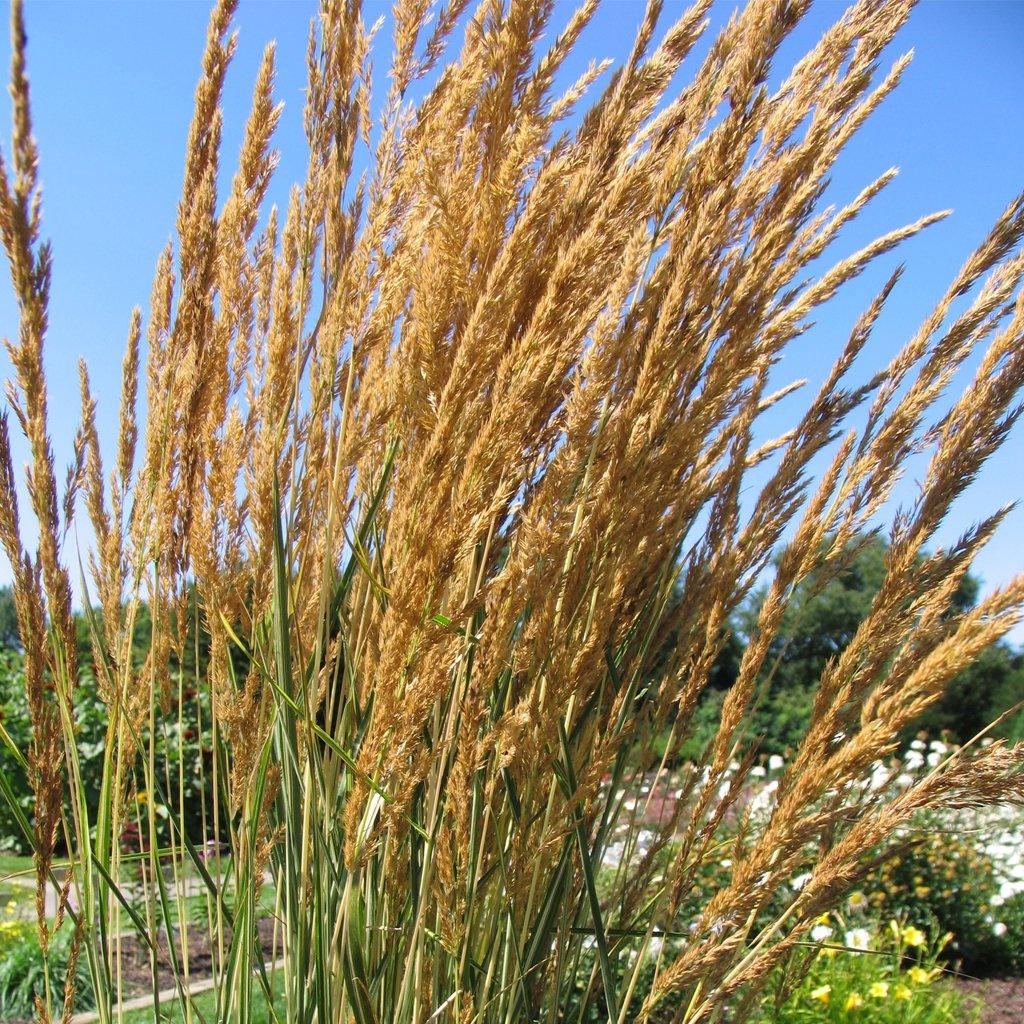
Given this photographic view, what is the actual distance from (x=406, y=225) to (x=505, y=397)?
22.4 inches

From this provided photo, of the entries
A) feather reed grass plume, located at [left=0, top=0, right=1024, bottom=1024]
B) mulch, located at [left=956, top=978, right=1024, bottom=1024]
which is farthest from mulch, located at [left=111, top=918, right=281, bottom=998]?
mulch, located at [left=956, top=978, right=1024, bottom=1024]

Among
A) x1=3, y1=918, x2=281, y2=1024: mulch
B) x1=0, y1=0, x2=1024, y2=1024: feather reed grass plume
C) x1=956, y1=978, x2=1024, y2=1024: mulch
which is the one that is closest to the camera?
x1=0, y1=0, x2=1024, y2=1024: feather reed grass plume

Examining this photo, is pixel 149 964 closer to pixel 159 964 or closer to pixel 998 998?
pixel 159 964

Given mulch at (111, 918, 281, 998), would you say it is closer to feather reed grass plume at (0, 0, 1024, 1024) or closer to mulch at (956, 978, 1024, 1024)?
feather reed grass plume at (0, 0, 1024, 1024)

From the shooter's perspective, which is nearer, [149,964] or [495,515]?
[495,515]

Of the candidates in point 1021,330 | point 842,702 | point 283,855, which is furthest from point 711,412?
point 283,855

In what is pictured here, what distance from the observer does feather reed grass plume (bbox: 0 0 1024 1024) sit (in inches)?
50.3

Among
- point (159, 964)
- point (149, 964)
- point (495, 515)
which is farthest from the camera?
point (159, 964)

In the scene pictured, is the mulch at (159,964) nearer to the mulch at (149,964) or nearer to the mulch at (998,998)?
the mulch at (149,964)

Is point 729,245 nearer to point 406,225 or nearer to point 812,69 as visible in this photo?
point 812,69

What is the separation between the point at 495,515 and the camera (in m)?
1.30

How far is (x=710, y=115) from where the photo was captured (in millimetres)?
1620

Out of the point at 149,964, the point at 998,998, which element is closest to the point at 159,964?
the point at 149,964

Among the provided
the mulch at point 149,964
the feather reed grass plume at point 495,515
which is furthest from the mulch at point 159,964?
the feather reed grass plume at point 495,515
